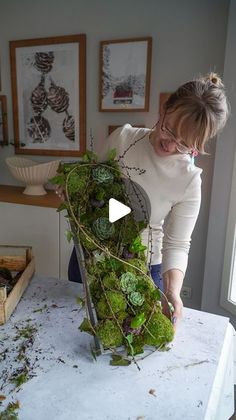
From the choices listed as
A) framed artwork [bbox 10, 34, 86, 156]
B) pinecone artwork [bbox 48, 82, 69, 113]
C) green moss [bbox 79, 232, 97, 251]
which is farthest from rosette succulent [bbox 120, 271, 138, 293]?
pinecone artwork [bbox 48, 82, 69, 113]

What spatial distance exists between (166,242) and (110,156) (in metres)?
0.38

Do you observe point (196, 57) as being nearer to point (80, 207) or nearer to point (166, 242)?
point (166, 242)

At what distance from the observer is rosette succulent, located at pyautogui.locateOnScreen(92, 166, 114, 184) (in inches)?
30.2

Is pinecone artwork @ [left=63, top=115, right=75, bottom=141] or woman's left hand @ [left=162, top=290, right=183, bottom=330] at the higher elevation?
pinecone artwork @ [left=63, top=115, right=75, bottom=141]

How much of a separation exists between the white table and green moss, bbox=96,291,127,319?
112 mm

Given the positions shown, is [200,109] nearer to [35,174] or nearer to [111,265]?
[111,265]

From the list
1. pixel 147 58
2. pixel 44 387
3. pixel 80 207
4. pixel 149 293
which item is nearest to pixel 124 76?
pixel 147 58

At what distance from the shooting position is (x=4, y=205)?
6.91 ft

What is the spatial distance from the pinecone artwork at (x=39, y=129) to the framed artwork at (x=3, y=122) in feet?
0.66

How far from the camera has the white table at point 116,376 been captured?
0.59m

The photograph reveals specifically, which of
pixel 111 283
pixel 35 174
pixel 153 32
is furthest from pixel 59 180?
pixel 153 32

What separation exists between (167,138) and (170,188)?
6.3 inches

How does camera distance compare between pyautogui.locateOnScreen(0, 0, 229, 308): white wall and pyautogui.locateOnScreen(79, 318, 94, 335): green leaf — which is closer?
pyautogui.locateOnScreen(79, 318, 94, 335): green leaf
